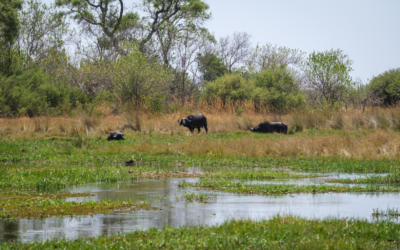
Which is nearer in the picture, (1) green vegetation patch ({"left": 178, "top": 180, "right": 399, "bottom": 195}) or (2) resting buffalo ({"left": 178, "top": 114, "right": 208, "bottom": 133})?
(1) green vegetation patch ({"left": 178, "top": 180, "right": 399, "bottom": 195})

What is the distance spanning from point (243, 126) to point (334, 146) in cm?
1195

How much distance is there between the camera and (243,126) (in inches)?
1259

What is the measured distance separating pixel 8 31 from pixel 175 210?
39394 millimetres

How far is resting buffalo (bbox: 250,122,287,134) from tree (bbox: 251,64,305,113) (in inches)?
468

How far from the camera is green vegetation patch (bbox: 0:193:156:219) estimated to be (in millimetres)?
8623

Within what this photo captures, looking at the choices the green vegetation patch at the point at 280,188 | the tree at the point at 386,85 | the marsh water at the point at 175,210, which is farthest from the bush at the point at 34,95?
the tree at the point at 386,85

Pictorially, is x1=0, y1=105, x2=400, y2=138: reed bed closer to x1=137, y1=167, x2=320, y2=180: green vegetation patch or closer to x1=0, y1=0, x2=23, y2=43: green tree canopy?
x1=137, y1=167, x2=320, y2=180: green vegetation patch

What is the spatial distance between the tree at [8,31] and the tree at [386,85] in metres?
41.2

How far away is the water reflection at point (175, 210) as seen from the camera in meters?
7.50

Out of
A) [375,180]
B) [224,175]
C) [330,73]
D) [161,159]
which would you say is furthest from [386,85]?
[224,175]

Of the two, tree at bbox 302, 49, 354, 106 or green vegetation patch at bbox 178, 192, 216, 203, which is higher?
tree at bbox 302, 49, 354, 106

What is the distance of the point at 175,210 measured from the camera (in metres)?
9.26

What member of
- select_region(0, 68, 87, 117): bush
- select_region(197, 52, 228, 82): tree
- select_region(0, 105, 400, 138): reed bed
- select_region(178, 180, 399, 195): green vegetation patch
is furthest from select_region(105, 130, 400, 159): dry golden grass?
select_region(197, 52, 228, 82): tree

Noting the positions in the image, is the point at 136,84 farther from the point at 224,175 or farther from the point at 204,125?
the point at 224,175
